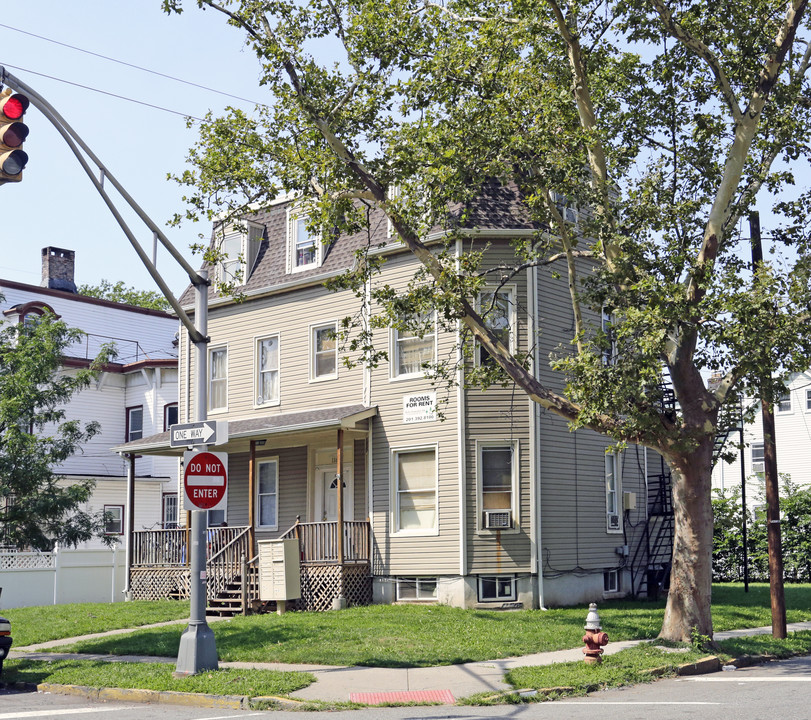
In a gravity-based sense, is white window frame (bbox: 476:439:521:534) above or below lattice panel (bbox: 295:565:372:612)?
above

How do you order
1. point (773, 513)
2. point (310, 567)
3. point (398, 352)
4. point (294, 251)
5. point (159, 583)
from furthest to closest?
point (294, 251) < point (159, 583) < point (398, 352) < point (310, 567) < point (773, 513)

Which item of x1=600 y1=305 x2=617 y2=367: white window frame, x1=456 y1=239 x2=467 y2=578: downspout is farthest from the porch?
x1=600 y1=305 x2=617 y2=367: white window frame

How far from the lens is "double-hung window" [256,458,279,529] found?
25.5 metres

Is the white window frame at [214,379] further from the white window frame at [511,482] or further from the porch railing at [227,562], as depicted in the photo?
the white window frame at [511,482]

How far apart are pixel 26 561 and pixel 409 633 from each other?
51.6 feet

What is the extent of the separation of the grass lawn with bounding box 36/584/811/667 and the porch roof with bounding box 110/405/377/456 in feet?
13.5

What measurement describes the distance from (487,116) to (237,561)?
12.5 m

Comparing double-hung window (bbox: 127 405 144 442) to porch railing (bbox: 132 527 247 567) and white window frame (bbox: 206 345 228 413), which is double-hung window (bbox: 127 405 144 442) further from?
porch railing (bbox: 132 527 247 567)

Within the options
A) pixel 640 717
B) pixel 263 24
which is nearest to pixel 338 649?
pixel 640 717

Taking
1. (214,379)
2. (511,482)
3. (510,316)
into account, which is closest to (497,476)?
(511,482)

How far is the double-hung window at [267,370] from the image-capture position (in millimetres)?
25500

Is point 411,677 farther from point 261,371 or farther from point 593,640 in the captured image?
A: point 261,371

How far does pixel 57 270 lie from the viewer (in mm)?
41094

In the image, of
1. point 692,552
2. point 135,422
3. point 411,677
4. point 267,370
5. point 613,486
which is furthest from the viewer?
point 135,422
